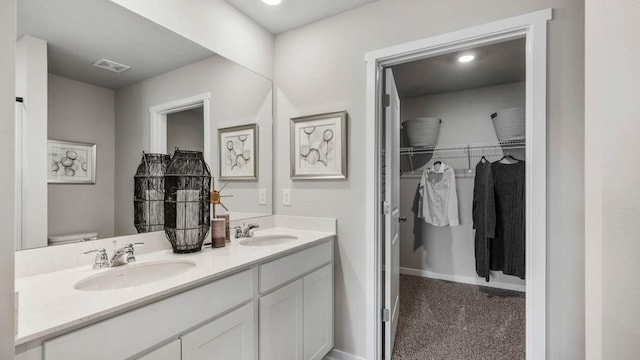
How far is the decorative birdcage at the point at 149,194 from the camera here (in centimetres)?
145

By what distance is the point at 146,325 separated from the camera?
0.91 metres

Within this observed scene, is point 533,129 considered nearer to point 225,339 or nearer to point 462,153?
point 225,339

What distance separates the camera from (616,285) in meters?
0.61

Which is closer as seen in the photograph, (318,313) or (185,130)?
(185,130)

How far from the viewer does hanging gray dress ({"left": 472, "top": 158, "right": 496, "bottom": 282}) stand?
303cm

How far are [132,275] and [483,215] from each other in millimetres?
3226

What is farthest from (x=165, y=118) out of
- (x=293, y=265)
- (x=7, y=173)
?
(x=7, y=173)

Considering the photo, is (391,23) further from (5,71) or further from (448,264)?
(448,264)

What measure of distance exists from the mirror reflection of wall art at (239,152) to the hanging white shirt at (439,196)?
2.26 metres

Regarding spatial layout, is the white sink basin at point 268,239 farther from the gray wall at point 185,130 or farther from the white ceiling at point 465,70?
the white ceiling at point 465,70

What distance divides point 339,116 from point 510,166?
7.22ft

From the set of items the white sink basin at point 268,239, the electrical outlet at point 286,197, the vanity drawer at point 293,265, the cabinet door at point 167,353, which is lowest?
the cabinet door at point 167,353

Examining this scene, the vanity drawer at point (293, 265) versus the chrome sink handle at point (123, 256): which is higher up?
the chrome sink handle at point (123, 256)

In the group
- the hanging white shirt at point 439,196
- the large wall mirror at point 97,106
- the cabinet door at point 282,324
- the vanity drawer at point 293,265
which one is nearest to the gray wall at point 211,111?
the large wall mirror at point 97,106
